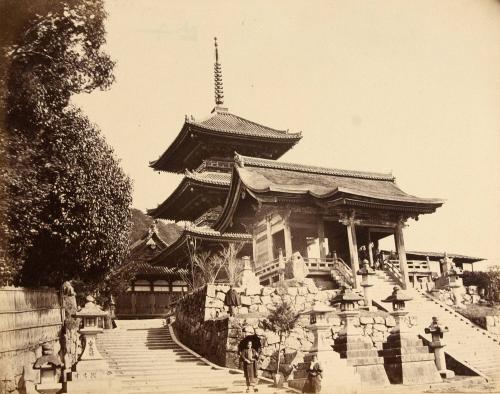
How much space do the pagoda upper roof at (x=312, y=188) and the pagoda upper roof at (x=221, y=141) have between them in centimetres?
365

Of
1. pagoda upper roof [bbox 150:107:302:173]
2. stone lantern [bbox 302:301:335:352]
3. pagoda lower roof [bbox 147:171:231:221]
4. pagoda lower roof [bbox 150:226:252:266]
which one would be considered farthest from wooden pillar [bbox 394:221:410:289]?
pagoda upper roof [bbox 150:107:302:173]

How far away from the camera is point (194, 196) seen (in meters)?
24.7

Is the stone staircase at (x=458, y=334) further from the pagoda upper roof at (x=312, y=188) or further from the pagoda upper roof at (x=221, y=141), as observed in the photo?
the pagoda upper roof at (x=221, y=141)

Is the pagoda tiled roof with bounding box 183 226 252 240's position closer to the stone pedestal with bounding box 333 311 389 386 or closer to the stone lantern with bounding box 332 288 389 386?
the stone lantern with bounding box 332 288 389 386

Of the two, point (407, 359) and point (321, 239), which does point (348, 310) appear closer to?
point (407, 359)

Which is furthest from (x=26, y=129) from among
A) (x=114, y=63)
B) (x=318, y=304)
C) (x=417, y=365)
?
(x=417, y=365)

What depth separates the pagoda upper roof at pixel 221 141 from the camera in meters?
24.7

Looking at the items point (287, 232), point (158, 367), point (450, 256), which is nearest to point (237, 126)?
point (287, 232)

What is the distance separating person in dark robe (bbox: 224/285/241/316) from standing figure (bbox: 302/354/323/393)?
3675mm

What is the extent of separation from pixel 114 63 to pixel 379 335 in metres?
9.20

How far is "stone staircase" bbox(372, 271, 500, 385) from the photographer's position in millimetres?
13013

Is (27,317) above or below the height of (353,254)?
below

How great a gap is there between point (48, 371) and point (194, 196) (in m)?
15.7

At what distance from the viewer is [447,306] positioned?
53.0 ft
